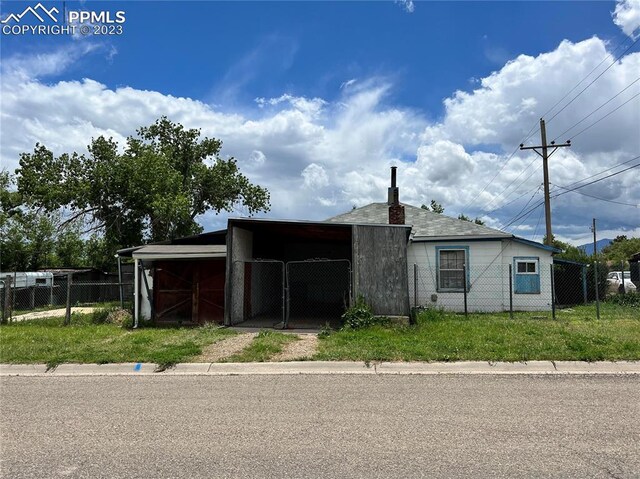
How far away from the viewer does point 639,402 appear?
17.6ft

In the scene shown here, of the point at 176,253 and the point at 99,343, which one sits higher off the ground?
the point at 176,253

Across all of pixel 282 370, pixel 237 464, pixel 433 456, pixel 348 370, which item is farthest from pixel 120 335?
pixel 433 456

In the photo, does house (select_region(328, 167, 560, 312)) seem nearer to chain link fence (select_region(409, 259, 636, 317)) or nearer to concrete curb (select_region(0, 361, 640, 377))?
chain link fence (select_region(409, 259, 636, 317))

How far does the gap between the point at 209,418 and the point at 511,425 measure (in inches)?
123

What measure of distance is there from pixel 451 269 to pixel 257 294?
22.8 ft

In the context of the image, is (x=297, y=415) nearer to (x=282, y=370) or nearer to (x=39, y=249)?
(x=282, y=370)

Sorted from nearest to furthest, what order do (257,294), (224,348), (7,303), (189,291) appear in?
(224,348) < (189,291) < (7,303) < (257,294)

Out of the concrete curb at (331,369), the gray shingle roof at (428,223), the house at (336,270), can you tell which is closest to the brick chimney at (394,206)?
the house at (336,270)

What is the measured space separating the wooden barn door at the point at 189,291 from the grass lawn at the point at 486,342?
4.51 metres

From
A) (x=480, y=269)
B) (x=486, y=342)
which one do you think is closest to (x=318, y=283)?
(x=480, y=269)

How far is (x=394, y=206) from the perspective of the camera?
1752 centimetres

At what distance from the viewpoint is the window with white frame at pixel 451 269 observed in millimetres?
16469

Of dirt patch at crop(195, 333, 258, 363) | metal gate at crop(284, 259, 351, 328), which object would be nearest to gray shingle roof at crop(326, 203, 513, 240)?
metal gate at crop(284, 259, 351, 328)

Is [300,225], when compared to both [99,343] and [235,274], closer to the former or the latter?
[235,274]
